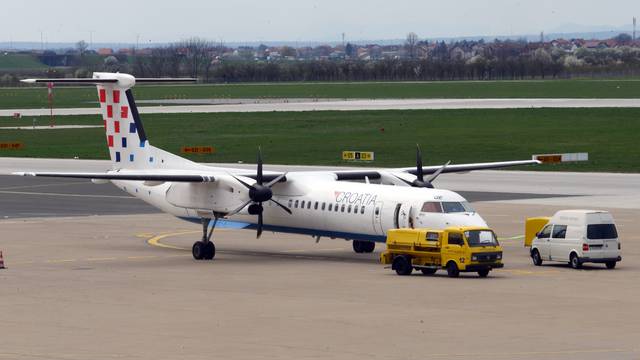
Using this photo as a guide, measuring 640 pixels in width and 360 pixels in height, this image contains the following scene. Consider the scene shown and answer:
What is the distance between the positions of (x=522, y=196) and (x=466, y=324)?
35285mm

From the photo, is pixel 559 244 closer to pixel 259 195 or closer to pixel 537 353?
pixel 259 195

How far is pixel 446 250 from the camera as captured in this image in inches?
1467

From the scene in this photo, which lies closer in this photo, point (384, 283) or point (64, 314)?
point (64, 314)

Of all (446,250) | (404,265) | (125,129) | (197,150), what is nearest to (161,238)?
(125,129)

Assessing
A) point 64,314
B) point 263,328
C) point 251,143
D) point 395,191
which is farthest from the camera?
point 251,143

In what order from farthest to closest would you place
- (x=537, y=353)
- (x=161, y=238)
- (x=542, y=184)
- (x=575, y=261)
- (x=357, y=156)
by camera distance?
(x=357, y=156)
(x=542, y=184)
(x=161, y=238)
(x=575, y=261)
(x=537, y=353)

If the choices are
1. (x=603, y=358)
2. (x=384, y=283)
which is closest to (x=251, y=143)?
(x=384, y=283)

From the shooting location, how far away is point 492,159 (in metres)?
82.6

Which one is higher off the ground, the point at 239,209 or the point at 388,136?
the point at 239,209

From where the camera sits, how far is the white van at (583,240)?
38.9 metres

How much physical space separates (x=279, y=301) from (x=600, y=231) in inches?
444

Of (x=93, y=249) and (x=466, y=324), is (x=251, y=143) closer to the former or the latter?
(x=93, y=249)

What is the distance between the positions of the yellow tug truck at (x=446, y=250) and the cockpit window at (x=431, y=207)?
1.29 metres

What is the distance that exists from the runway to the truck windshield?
94.2 meters
